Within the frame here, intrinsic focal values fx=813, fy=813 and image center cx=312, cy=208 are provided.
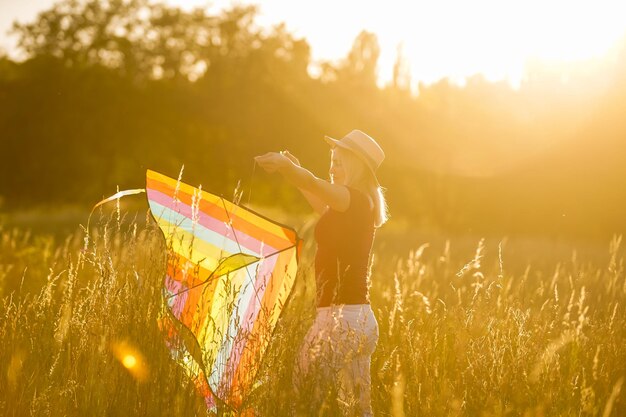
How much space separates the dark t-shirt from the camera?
13.9 ft

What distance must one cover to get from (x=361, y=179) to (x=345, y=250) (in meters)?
0.48

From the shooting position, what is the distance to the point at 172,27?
42.8 metres

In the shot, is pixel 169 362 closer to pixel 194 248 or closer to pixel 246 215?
pixel 194 248

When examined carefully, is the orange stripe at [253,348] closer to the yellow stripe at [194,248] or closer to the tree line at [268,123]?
the yellow stripe at [194,248]

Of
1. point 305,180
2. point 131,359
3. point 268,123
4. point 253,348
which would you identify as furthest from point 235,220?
point 268,123

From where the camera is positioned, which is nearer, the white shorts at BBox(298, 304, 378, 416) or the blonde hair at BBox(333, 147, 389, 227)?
the white shorts at BBox(298, 304, 378, 416)

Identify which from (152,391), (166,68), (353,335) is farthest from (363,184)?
(166,68)

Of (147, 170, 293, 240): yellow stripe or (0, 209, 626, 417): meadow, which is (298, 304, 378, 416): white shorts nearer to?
(0, 209, 626, 417): meadow

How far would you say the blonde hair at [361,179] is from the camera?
4465 millimetres

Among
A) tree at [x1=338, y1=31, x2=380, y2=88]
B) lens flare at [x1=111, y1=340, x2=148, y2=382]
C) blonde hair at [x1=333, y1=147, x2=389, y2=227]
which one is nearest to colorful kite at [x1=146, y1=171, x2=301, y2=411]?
lens flare at [x1=111, y1=340, x2=148, y2=382]

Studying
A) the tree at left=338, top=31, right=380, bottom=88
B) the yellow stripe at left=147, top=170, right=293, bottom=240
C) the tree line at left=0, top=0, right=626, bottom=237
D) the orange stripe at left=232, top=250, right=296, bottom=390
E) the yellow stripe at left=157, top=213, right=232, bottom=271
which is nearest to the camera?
the orange stripe at left=232, top=250, right=296, bottom=390

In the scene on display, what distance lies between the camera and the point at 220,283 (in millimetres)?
4031

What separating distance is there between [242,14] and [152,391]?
141 feet

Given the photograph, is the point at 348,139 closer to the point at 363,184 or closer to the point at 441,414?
the point at 363,184
